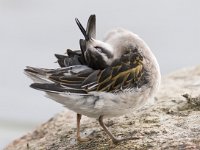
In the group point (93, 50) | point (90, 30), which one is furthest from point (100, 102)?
point (90, 30)

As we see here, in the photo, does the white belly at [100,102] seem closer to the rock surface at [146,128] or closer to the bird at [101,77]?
the bird at [101,77]

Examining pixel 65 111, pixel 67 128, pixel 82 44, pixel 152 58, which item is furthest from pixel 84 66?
pixel 65 111

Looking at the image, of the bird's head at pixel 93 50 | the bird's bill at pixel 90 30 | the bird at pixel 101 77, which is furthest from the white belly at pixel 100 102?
the bird's bill at pixel 90 30

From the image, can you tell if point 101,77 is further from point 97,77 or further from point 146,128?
point 146,128

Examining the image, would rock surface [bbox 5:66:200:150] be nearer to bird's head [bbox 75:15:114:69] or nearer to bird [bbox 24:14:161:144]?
bird [bbox 24:14:161:144]

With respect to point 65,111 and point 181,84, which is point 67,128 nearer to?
point 65,111
